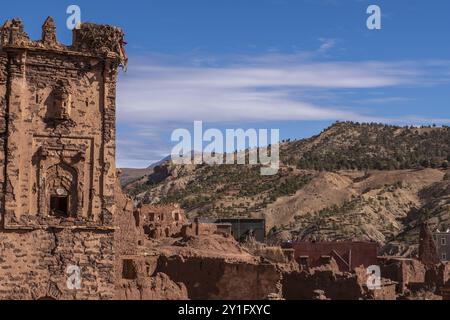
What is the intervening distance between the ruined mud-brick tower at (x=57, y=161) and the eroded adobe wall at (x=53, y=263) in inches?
0.9

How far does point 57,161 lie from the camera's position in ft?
59.0

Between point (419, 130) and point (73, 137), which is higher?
point (419, 130)

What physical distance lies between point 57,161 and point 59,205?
41.7 inches

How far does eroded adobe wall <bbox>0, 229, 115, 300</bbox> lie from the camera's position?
17.4 meters

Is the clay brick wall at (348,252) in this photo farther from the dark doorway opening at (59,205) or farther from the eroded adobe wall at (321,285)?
the dark doorway opening at (59,205)

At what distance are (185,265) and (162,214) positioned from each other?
19407 millimetres

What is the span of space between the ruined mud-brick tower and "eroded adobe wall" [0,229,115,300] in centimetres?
2

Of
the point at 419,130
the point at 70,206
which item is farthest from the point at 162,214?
the point at 419,130

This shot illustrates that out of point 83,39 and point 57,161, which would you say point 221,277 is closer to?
point 57,161

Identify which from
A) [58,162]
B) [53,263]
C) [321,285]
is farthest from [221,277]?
[58,162]

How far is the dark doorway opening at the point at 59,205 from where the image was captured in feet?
59.2
